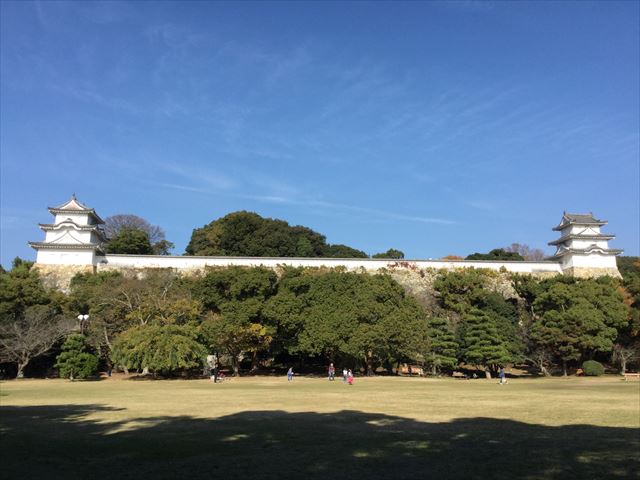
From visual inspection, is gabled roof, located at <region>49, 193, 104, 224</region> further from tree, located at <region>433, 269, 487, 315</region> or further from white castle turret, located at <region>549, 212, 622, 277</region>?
white castle turret, located at <region>549, 212, 622, 277</region>

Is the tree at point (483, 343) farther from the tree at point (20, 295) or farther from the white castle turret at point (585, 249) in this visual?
the tree at point (20, 295)

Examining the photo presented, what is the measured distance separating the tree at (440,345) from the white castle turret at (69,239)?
82.6ft

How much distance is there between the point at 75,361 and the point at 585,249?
3744 cm

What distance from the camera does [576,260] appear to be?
3956 centimetres

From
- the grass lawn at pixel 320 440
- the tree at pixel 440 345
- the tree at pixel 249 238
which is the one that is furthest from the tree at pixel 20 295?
the tree at pixel 440 345

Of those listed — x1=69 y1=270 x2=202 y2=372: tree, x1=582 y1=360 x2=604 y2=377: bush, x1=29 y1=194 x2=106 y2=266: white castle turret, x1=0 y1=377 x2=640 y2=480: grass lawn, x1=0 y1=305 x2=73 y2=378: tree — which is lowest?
x1=582 y1=360 x2=604 y2=377: bush

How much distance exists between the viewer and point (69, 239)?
37.2 metres

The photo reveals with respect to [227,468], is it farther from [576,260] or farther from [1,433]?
[576,260]

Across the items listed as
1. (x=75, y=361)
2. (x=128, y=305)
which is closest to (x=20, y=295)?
(x=128, y=305)

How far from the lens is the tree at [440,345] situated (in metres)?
30.5

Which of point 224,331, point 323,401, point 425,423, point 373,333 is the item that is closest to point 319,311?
point 373,333


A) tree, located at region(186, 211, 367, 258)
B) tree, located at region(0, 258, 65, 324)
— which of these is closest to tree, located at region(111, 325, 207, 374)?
tree, located at region(0, 258, 65, 324)

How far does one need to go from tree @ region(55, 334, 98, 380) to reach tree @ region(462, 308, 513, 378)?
873 inches

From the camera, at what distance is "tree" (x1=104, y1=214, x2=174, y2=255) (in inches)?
2413
